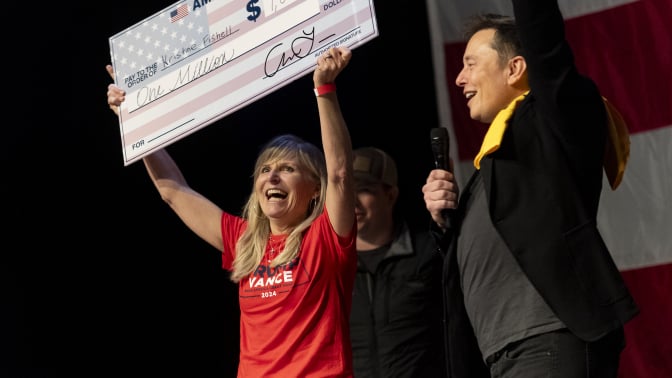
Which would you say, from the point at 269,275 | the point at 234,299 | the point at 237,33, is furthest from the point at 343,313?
the point at 234,299

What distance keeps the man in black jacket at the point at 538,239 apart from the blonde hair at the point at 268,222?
1.65 ft

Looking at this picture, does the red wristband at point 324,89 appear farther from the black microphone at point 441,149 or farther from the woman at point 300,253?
the black microphone at point 441,149

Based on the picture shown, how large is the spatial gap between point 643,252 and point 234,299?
1.44 metres

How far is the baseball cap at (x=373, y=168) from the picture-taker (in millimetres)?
2777

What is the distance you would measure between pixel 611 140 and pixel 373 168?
113cm

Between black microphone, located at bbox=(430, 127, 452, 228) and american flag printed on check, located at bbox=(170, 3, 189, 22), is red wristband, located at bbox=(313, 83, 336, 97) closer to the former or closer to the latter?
black microphone, located at bbox=(430, 127, 452, 228)

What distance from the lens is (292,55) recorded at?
2039mm

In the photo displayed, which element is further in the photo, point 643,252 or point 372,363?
point 643,252

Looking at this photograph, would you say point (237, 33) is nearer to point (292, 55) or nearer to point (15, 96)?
point (292, 55)

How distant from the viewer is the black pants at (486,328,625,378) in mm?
1541

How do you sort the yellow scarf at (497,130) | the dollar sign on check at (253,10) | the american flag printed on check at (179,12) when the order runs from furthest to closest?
the american flag printed on check at (179,12) → the dollar sign on check at (253,10) → the yellow scarf at (497,130)

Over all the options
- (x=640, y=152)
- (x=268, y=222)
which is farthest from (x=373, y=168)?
(x=640, y=152)

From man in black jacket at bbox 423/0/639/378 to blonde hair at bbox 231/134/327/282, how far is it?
1.65 ft

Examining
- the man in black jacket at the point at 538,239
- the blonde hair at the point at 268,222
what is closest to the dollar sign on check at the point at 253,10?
the blonde hair at the point at 268,222
